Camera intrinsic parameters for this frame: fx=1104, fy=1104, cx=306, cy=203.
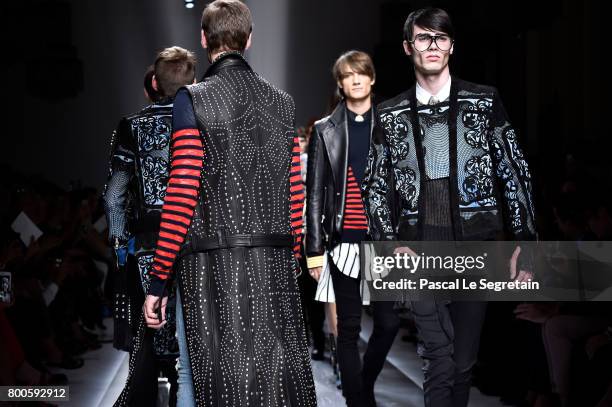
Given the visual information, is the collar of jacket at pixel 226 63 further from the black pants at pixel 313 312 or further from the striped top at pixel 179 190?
the black pants at pixel 313 312

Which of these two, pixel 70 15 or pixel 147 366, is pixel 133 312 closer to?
pixel 147 366

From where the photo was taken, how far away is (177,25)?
730 cm

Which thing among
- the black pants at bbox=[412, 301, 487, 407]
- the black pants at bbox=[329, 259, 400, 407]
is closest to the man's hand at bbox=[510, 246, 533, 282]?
the black pants at bbox=[412, 301, 487, 407]

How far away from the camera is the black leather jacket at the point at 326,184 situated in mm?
3930

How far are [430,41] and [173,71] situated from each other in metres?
0.84

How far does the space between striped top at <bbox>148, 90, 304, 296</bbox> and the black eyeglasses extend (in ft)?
2.55

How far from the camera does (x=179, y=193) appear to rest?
8.24ft

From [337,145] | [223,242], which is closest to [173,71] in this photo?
[337,145]

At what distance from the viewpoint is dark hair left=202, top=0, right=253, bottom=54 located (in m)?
2.63

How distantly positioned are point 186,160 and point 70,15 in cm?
594

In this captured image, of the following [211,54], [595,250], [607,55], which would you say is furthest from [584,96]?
[211,54]

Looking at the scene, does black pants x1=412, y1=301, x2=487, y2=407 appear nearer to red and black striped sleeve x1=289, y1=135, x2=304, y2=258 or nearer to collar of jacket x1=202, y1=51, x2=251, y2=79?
red and black striped sleeve x1=289, y1=135, x2=304, y2=258

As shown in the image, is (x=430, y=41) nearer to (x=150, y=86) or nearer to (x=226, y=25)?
(x=226, y=25)

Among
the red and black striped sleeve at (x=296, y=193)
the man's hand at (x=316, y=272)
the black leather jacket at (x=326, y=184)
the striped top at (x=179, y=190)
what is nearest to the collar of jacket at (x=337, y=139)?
the black leather jacket at (x=326, y=184)
